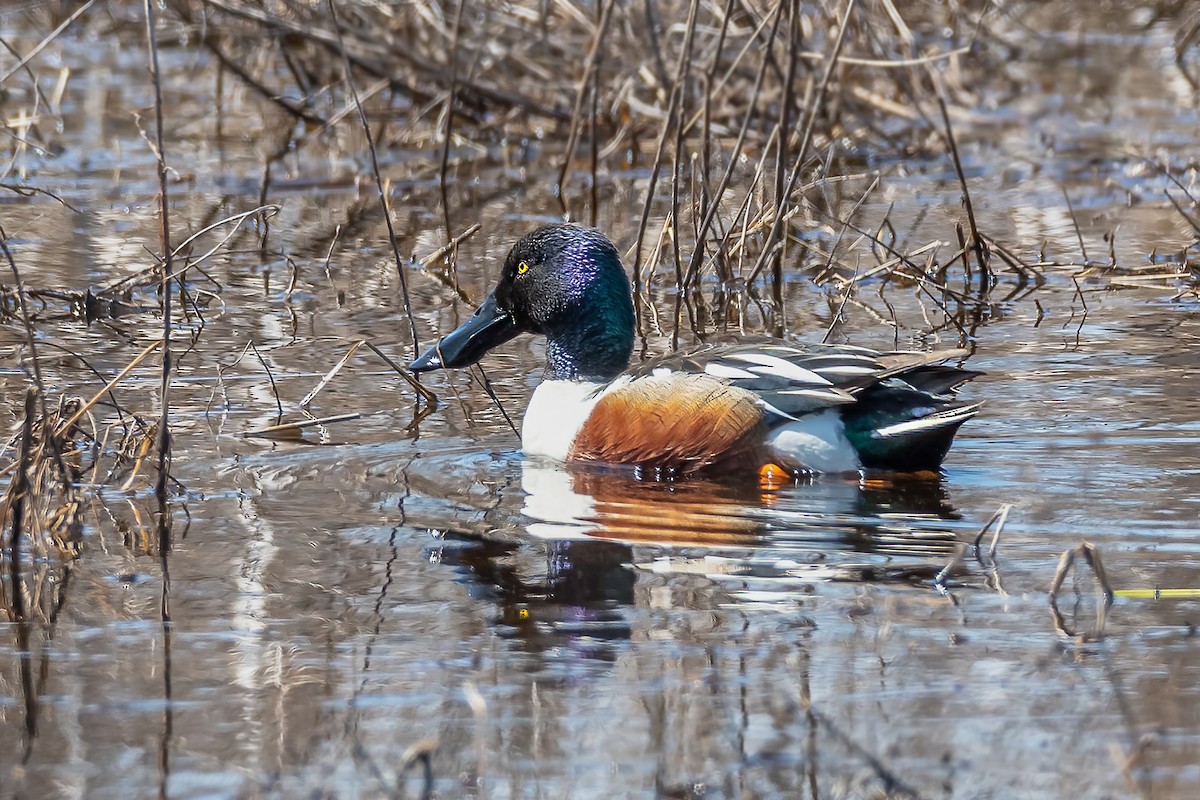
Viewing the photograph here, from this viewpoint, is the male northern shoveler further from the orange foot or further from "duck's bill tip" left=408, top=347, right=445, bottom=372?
"duck's bill tip" left=408, top=347, right=445, bottom=372

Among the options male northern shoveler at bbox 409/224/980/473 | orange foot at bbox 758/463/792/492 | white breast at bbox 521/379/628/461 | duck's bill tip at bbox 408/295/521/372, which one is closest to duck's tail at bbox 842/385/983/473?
male northern shoveler at bbox 409/224/980/473

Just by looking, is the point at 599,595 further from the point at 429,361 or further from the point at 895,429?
the point at 429,361

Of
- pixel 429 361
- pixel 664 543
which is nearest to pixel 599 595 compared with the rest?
pixel 664 543

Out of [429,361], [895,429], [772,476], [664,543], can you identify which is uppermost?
[429,361]

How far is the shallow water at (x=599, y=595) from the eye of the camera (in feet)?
11.1

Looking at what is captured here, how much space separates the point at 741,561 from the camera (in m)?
4.64

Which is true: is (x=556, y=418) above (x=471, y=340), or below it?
below

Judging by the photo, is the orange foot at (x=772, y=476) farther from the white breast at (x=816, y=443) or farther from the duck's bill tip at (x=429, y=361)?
the duck's bill tip at (x=429, y=361)

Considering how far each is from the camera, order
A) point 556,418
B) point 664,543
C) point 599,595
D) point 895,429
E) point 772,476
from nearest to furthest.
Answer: point 599,595, point 664,543, point 895,429, point 772,476, point 556,418

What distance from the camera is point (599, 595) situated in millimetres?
4402

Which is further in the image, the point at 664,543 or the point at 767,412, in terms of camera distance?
the point at 767,412

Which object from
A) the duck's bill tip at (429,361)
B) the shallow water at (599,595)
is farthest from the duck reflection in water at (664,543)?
the duck's bill tip at (429,361)

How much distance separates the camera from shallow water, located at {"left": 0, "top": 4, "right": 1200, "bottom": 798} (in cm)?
338

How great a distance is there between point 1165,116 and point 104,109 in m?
7.38
